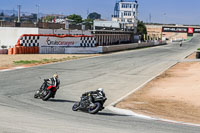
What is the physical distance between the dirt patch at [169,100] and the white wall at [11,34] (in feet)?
85.8

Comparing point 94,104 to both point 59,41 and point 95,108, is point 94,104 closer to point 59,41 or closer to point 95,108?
point 95,108

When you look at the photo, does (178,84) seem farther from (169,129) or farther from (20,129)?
(20,129)

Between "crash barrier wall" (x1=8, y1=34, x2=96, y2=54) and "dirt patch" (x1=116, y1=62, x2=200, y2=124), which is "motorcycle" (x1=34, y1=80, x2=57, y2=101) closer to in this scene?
"dirt patch" (x1=116, y1=62, x2=200, y2=124)

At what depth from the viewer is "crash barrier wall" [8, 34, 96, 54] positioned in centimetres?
3672

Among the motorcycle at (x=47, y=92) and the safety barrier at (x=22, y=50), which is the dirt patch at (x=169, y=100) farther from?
the safety barrier at (x=22, y=50)

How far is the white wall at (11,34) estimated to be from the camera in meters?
44.7

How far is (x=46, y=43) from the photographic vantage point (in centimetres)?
3866

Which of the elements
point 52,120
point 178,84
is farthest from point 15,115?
point 178,84

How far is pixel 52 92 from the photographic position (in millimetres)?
13914

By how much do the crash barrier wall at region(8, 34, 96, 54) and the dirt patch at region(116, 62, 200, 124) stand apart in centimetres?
1829

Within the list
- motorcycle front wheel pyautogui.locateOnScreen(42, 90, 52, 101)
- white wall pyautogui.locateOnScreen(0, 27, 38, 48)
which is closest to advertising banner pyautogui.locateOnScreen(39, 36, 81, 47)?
white wall pyautogui.locateOnScreen(0, 27, 38, 48)

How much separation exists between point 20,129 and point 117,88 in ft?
37.1

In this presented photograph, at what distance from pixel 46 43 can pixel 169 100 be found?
2484 cm

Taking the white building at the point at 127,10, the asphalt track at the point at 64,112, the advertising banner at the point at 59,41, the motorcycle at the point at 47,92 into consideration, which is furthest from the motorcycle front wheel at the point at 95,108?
the white building at the point at 127,10
